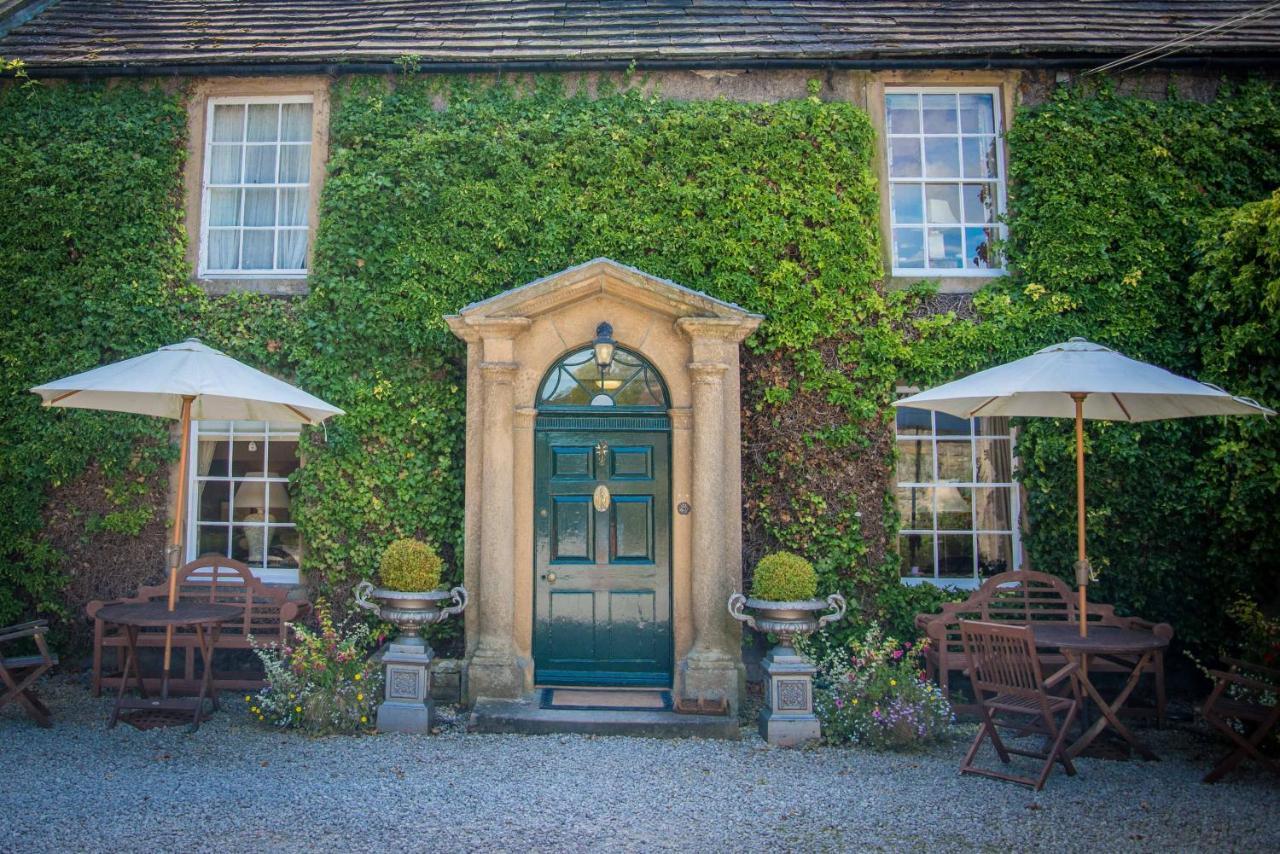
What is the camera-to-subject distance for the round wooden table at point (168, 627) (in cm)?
667

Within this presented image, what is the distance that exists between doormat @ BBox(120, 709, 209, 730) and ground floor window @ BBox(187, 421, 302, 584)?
1693 millimetres

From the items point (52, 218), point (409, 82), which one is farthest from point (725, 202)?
point (52, 218)

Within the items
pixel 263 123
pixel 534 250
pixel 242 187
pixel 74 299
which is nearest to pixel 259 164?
pixel 242 187

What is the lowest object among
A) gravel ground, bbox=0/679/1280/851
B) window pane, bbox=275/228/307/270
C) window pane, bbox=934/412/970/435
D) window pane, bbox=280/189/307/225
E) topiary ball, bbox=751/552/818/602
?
gravel ground, bbox=0/679/1280/851

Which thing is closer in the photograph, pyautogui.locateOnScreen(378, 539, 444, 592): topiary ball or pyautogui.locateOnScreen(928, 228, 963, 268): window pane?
pyautogui.locateOnScreen(378, 539, 444, 592): topiary ball

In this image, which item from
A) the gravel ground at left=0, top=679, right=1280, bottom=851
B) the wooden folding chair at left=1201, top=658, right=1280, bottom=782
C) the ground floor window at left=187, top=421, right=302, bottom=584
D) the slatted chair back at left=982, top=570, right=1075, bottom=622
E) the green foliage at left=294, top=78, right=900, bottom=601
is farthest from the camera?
the ground floor window at left=187, top=421, right=302, bottom=584

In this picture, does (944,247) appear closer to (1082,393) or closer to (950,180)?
(950,180)

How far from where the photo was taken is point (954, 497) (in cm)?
865

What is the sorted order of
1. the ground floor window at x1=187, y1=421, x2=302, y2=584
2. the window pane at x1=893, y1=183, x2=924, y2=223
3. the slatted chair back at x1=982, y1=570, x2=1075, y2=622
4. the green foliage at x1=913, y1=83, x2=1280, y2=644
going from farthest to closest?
the window pane at x1=893, y1=183, x2=924, y2=223, the ground floor window at x1=187, y1=421, x2=302, y2=584, the green foliage at x1=913, y1=83, x2=1280, y2=644, the slatted chair back at x1=982, y1=570, x2=1075, y2=622

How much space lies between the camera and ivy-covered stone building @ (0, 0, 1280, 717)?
8.15 meters

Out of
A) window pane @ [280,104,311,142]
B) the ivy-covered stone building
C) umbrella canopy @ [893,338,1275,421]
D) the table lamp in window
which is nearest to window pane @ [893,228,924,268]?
the ivy-covered stone building

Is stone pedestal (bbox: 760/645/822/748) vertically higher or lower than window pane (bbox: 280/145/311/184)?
lower

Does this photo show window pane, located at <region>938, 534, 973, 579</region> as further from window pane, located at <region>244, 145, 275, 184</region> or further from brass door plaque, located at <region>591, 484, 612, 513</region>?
window pane, located at <region>244, 145, 275, 184</region>

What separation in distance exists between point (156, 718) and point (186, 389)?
2.85 metres
